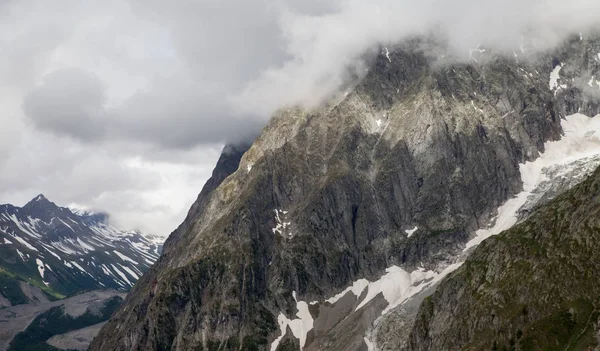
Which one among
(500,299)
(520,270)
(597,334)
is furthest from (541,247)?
(597,334)

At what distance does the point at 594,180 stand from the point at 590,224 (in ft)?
58.7

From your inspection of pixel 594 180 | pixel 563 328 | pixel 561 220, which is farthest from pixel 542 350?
pixel 594 180

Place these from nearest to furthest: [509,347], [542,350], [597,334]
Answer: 1. [597,334]
2. [542,350]
3. [509,347]

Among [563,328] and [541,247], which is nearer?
[563,328]

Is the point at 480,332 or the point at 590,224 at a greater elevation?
the point at 590,224

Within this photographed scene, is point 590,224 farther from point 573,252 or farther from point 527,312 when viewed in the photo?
point 527,312

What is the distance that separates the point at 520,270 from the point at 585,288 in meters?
27.4

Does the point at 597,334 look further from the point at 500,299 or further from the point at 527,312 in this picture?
the point at 500,299

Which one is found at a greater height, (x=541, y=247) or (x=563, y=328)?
(x=541, y=247)

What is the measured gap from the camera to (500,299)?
19488 centimetres

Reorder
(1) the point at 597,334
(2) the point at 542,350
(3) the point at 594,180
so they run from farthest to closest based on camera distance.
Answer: (3) the point at 594,180
(2) the point at 542,350
(1) the point at 597,334

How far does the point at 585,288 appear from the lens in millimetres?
171250

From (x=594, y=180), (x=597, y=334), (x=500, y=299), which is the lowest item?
(x=597, y=334)

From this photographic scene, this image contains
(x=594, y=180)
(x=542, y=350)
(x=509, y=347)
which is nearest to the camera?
(x=542, y=350)
